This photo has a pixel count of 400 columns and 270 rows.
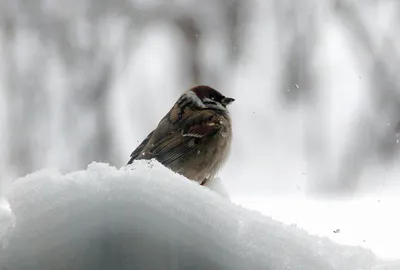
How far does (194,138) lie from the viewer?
9.61 ft

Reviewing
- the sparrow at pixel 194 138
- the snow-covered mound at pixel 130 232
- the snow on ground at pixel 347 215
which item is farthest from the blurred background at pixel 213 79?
the snow-covered mound at pixel 130 232

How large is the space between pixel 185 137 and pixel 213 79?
2235mm

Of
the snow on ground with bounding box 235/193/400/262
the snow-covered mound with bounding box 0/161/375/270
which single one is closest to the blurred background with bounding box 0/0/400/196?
the snow on ground with bounding box 235/193/400/262

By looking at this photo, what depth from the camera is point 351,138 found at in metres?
4.91

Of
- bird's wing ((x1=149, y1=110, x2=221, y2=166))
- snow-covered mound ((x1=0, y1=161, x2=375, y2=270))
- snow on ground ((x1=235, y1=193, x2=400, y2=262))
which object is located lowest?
snow on ground ((x1=235, y1=193, x2=400, y2=262))

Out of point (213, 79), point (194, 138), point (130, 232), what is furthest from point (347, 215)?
point (130, 232)

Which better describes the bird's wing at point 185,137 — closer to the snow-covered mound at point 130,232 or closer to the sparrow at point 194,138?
the sparrow at point 194,138

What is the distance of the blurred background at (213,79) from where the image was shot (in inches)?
191

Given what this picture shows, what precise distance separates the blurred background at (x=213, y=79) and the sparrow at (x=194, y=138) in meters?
1.52

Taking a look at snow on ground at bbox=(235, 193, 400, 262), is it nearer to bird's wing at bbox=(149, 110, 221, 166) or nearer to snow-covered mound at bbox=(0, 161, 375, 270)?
bird's wing at bbox=(149, 110, 221, 166)

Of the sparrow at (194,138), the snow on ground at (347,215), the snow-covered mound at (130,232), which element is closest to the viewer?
the snow-covered mound at (130,232)

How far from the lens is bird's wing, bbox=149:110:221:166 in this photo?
9.44ft

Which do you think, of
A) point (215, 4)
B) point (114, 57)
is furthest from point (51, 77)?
point (215, 4)

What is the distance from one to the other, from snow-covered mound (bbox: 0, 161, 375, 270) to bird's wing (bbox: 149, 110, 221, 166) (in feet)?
6.87
